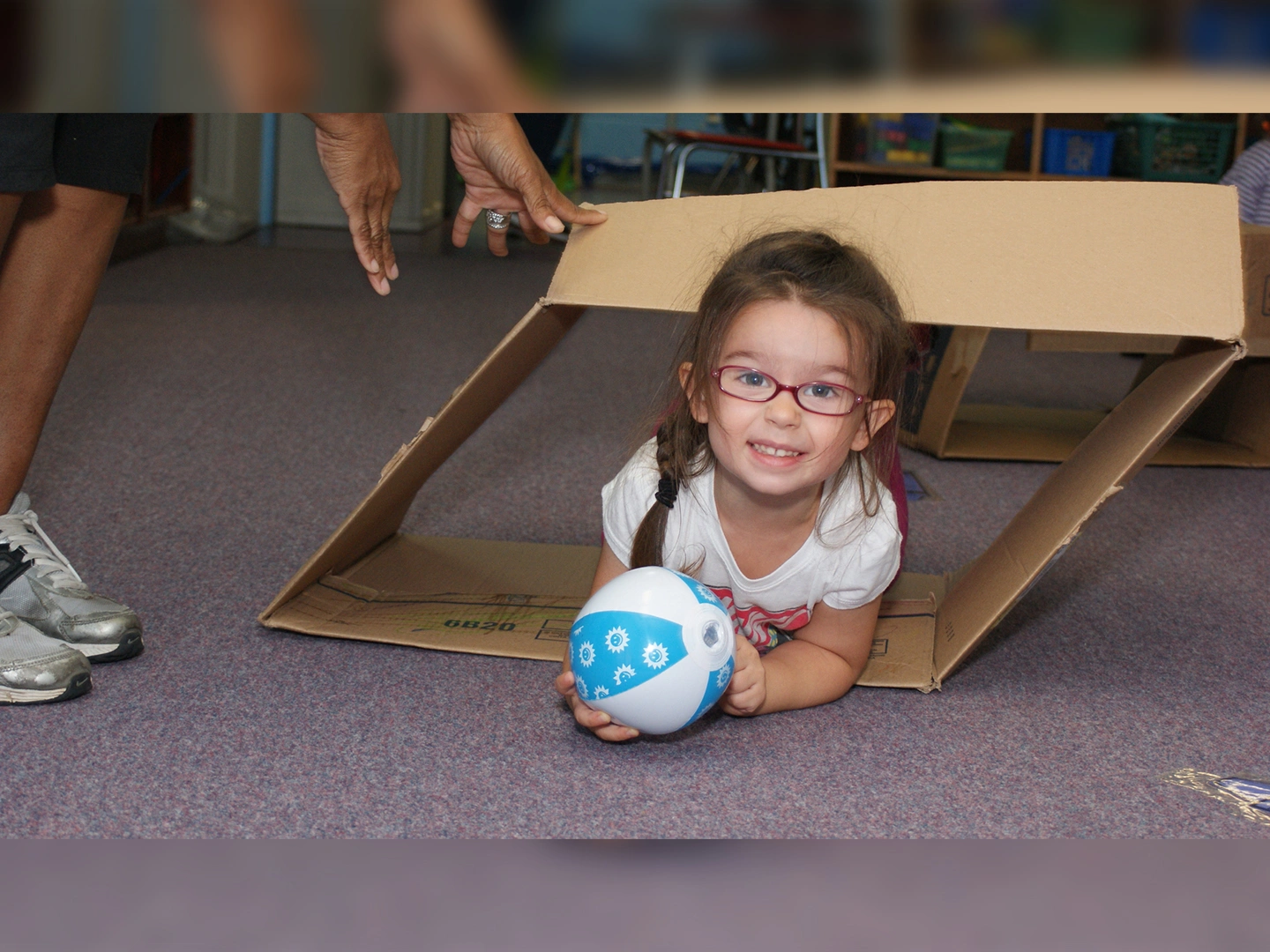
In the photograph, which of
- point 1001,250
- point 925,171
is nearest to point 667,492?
point 1001,250

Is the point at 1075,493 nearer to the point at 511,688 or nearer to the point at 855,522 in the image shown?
the point at 855,522

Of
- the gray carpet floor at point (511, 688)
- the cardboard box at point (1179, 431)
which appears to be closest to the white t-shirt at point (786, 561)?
the gray carpet floor at point (511, 688)

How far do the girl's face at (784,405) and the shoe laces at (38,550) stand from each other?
0.63m

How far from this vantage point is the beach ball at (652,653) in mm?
879

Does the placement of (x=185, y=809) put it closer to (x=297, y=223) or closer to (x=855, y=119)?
(x=855, y=119)

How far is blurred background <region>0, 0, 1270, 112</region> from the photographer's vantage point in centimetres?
12

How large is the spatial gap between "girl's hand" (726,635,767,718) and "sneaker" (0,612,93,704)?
0.53 meters

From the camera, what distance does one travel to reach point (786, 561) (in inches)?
42.1

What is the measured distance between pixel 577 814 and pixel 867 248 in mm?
521

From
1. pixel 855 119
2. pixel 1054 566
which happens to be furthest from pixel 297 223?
pixel 1054 566

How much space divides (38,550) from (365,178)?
0.47m

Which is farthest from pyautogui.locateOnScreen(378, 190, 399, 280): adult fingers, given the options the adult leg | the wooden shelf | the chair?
the wooden shelf

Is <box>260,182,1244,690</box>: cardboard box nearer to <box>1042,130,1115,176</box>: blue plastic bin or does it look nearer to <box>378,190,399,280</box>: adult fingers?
<box>378,190,399,280</box>: adult fingers

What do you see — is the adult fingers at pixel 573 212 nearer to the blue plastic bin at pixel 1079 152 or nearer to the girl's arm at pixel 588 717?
the girl's arm at pixel 588 717
